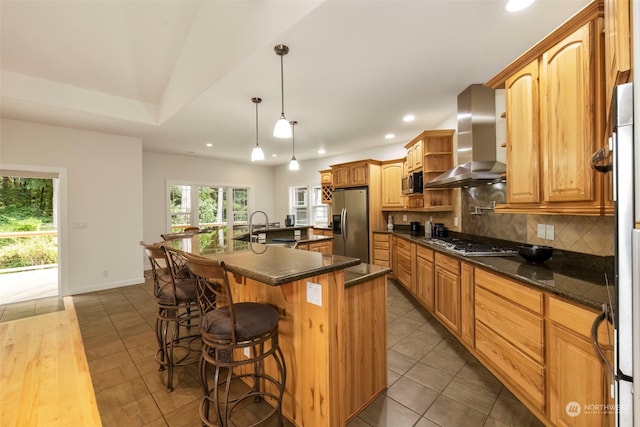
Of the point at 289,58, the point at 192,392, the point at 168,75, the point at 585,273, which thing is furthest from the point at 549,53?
the point at 168,75

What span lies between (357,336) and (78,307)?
4257 millimetres

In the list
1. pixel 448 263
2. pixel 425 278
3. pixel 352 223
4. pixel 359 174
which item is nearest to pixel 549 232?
pixel 448 263

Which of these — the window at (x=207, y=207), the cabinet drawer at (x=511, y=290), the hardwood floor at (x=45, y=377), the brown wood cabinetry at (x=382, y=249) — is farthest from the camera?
the window at (x=207, y=207)

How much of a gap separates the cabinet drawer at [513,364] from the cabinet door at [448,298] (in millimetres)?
358

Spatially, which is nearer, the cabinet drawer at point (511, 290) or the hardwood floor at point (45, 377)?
the cabinet drawer at point (511, 290)

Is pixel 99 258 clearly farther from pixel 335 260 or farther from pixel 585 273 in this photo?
pixel 585 273

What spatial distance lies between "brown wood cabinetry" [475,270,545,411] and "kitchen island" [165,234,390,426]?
0.87m

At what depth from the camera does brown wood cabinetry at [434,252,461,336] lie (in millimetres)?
2555

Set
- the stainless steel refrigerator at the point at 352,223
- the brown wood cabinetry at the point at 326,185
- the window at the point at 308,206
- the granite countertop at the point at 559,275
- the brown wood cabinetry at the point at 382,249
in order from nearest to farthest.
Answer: the granite countertop at the point at 559,275, the brown wood cabinetry at the point at 382,249, the stainless steel refrigerator at the point at 352,223, the brown wood cabinetry at the point at 326,185, the window at the point at 308,206

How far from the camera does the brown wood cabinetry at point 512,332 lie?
1614 mm

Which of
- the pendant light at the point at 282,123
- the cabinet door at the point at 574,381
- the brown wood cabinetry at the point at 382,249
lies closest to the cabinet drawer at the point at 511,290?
the cabinet door at the point at 574,381

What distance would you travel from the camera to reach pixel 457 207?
3.87 metres

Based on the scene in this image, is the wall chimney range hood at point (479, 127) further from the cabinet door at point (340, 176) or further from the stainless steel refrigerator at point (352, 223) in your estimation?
the cabinet door at point (340, 176)

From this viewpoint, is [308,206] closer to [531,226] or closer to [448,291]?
[448,291]
